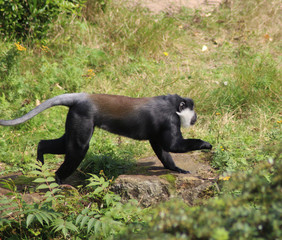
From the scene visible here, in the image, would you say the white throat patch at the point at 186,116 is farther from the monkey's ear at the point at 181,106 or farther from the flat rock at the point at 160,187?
the flat rock at the point at 160,187

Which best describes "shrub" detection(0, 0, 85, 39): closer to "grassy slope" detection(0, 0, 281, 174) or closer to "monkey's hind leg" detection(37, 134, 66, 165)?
"grassy slope" detection(0, 0, 281, 174)

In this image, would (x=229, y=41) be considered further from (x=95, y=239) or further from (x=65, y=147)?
(x=95, y=239)

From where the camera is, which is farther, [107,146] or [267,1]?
[267,1]

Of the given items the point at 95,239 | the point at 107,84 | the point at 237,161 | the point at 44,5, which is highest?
the point at 44,5

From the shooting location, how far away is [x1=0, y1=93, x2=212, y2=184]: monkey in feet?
13.5

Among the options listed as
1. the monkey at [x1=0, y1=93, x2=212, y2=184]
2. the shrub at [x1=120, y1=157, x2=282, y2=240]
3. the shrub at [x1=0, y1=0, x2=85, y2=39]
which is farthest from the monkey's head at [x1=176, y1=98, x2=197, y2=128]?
the shrub at [x1=0, y1=0, x2=85, y2=39]

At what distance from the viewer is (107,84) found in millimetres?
6828

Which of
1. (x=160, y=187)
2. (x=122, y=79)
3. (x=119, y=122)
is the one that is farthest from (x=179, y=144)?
(x=122, y=79)

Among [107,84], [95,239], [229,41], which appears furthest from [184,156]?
[229,41]

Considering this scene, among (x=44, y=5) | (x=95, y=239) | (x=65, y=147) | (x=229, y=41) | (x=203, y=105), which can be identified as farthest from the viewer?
(x=229, y=41)

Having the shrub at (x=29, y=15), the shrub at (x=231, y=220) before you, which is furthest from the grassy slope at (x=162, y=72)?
the shrub at (x=231, y=220)

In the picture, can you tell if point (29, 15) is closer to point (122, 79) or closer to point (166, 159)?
point (122, 79)

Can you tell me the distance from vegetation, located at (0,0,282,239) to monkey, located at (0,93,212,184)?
42cm

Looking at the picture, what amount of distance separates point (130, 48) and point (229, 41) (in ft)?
7.91
